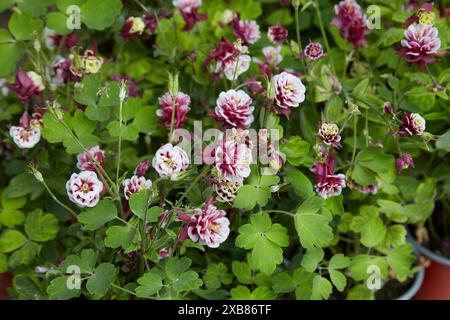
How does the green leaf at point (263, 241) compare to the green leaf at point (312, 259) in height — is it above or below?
above

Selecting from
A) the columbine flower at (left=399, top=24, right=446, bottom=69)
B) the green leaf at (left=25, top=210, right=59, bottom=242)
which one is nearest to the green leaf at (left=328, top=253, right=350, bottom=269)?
the columbine flower at (left=399, top=24, right=446, bottom=69)

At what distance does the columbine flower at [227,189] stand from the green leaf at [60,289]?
0.25 metres

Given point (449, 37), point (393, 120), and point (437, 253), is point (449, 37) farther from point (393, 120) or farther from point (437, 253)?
point (437, 253)

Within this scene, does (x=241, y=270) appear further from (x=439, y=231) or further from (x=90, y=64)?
(x=439, y=231)

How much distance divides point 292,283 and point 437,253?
40cm

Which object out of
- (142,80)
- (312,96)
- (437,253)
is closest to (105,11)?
(142,80)

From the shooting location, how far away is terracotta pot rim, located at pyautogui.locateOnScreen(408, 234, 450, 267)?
122cm

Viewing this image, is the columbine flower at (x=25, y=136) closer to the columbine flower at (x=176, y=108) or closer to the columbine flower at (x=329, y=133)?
the columbine flower at (x=176, y=108)

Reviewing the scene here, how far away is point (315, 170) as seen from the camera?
95 cm

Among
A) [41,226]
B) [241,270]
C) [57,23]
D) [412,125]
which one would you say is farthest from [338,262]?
[57,23]

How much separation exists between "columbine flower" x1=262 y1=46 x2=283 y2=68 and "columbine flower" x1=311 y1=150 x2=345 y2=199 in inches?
9.5

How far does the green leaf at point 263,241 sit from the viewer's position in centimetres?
91

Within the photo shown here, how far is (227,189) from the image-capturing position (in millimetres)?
870

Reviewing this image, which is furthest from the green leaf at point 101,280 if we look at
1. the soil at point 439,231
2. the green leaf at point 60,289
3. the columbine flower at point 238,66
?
the soil at point 439,231
